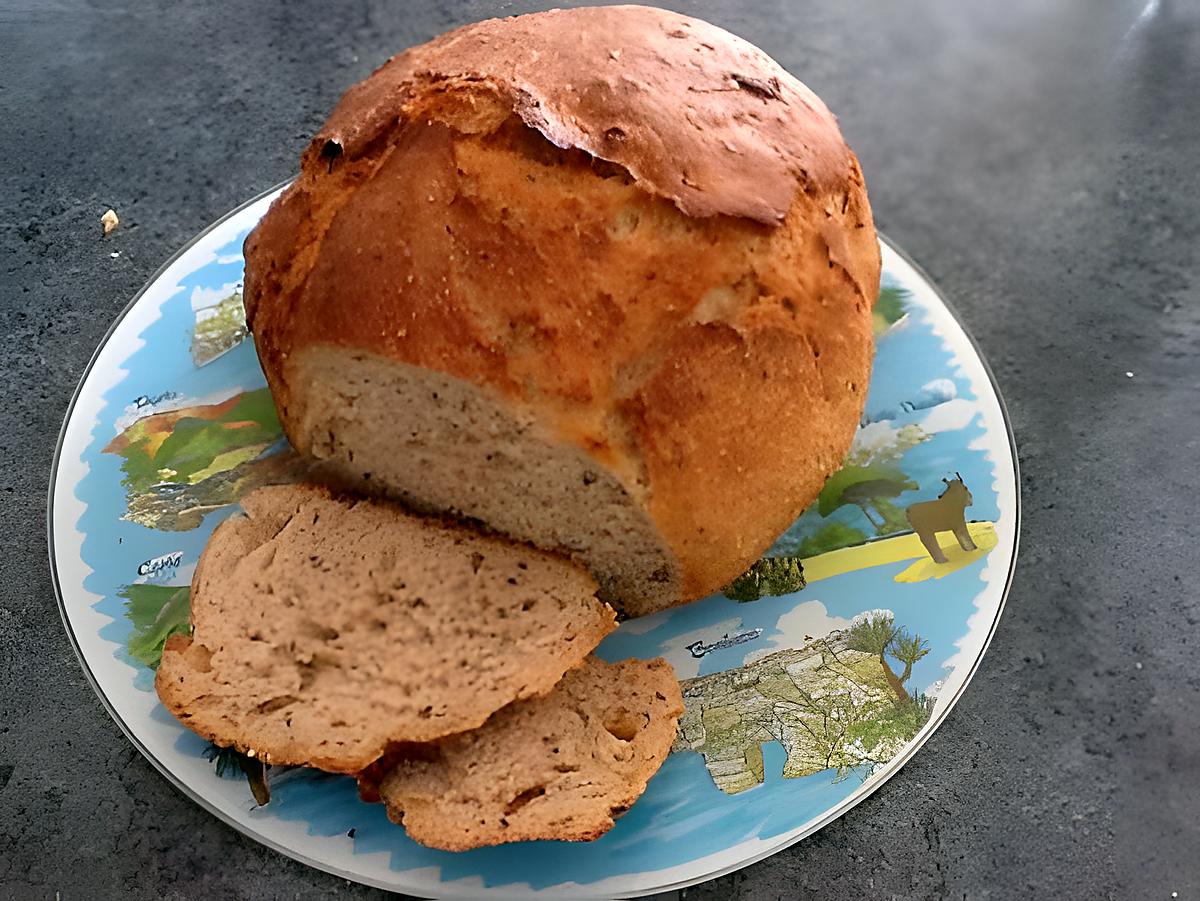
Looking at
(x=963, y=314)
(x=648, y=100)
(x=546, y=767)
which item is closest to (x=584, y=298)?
(x=648, y=100)

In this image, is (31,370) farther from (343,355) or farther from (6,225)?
(343,355)

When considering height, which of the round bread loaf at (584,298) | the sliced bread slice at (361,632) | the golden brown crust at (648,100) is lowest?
the sliced bread slice at (361,632)

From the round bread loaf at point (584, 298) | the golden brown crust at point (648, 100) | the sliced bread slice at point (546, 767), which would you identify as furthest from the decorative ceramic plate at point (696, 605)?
the golden brown crust at point (648, 100)

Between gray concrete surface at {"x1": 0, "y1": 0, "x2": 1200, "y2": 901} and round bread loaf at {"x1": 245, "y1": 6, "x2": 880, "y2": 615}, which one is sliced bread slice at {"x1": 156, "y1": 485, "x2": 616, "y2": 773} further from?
gray concrete surface at {"x1": 0, "y1": 0, "x2": 1200, "y2": 901}

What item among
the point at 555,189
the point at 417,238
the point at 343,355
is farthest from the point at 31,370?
the point at 555,189

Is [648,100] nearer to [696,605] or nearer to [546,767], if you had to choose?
[696,605]

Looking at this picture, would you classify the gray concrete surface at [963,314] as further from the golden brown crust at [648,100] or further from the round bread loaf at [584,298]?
the golden brown crust at [648,100]
